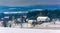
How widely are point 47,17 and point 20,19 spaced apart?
1.12ft

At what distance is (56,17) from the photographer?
137 centimetres

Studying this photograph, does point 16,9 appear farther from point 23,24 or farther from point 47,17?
point 47,17

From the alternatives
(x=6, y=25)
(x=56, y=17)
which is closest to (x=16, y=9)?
(x=6, y=25)

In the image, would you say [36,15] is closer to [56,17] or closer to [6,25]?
[56,17]

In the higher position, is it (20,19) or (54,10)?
(54,10)

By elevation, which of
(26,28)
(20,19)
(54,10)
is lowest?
(26,28)

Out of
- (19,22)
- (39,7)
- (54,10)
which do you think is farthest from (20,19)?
(54,10)

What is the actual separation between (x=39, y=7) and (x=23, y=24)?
0.29 meters

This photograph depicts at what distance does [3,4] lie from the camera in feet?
4.69

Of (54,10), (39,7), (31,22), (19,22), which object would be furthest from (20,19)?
(54,10)

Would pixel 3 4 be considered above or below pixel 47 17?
above

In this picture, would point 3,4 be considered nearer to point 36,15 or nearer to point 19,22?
point 19,22

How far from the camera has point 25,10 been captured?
4.65ft

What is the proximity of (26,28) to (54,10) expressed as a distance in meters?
0.42
